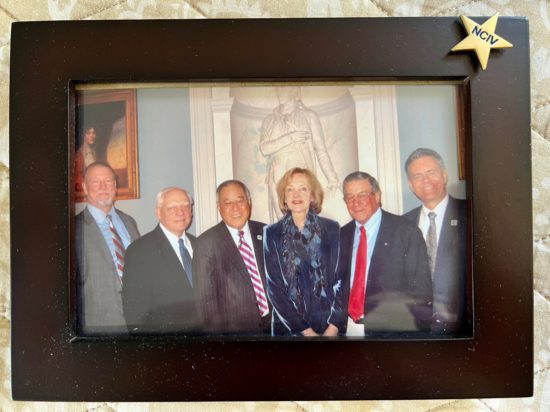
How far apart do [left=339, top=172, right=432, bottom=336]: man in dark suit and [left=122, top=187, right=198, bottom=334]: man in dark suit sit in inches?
4.1

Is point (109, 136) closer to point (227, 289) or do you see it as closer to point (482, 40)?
point (227, 289)

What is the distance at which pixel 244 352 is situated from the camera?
327mm

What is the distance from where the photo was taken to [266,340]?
1.07ft

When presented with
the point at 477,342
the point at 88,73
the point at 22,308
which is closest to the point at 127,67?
the point at 88,73

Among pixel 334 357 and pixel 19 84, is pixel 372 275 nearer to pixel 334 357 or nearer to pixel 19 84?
pixel 334 357

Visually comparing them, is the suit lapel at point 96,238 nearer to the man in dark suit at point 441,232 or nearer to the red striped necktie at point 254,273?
the red striped necktie at point 254,273

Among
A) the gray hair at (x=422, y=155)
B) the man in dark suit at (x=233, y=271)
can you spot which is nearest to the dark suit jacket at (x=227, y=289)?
the man in dark suit at (x=233, y=271)

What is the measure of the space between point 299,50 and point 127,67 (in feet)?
0.38

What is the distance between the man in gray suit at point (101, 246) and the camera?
0.33m

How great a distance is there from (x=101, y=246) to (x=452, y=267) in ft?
0.78

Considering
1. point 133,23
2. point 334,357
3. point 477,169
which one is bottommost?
point 334,357

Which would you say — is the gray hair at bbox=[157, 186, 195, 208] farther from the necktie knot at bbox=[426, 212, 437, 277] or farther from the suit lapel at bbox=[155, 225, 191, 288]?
the necktie knot at bbox=[426, 212, 437, 277]

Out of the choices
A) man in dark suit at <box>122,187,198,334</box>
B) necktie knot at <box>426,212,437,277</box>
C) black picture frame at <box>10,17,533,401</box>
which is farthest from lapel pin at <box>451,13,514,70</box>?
man in dark suit at <box>122,187,198,334</box>

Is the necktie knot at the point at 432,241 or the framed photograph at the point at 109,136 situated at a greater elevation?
the framed photograph at the point at 109,136
